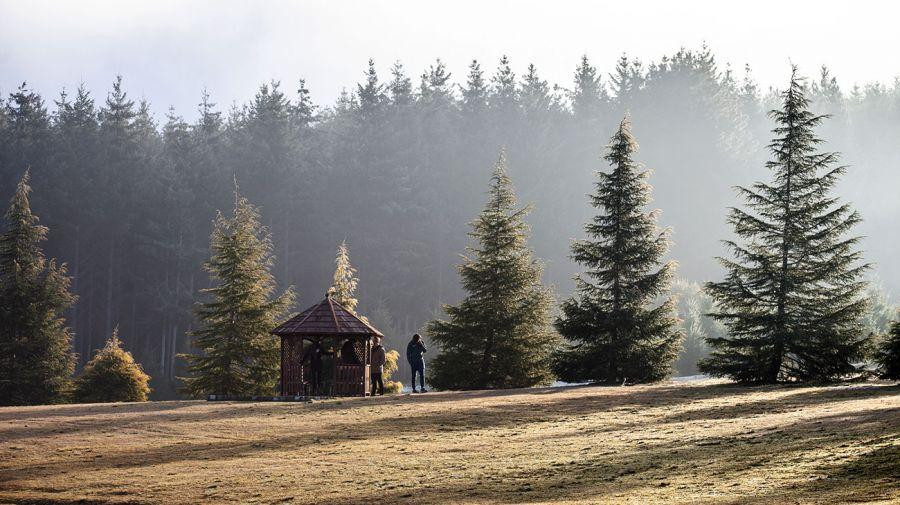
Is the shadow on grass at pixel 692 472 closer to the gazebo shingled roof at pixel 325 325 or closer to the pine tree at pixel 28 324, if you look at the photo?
the gazebo shingled roof at pixel 325 325

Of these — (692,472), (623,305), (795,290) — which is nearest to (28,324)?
(623,305)

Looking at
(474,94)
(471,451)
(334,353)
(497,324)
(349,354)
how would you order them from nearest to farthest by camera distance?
(471,451) → (349,354) → (334,353) → (497,324) → (474,94)

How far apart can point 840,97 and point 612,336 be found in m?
102

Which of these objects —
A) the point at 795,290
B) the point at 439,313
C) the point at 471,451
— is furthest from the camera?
the point at 439,313

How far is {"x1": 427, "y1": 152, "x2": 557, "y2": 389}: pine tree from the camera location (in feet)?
121

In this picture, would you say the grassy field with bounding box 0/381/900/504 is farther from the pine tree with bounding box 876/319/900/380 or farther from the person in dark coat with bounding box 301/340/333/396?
the person in dark coat with bounding box 301/340/333/396

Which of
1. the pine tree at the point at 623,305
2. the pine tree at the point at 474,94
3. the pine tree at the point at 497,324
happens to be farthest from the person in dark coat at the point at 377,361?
the pine tree at the point at 474,94

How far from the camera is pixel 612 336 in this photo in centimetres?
3612

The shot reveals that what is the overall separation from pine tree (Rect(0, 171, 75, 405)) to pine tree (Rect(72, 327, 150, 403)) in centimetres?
503

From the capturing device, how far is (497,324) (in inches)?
1460

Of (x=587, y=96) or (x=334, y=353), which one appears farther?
(x=587, y=96)

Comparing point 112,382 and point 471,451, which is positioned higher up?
point 112,382

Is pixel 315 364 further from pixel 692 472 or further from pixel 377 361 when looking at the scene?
pixel 692 472

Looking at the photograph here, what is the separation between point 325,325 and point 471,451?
1482cm
